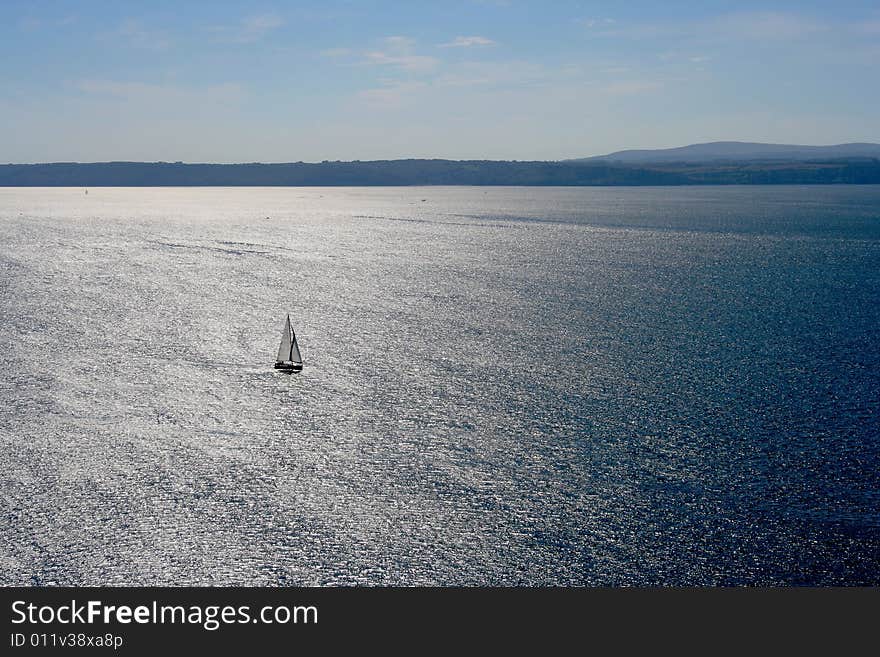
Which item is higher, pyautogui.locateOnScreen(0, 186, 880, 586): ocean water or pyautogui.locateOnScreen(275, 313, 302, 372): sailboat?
pyautogui.locateOnScreen(275, 313, 302, 372): sailboat

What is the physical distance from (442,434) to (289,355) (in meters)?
5.26

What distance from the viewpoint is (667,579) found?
8.73m

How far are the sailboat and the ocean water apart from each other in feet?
1.44

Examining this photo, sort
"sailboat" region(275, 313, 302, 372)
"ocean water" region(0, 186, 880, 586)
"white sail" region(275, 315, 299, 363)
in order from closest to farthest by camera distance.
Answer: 1. "ocean water" region(0, 186, 880, 586)
2. "sailboat" region(275, 313, 302, 372)
3. "white sail" region(275, 315, 299, 363)

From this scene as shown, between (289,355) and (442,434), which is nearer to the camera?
(442,434)

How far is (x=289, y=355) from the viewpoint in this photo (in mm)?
17344

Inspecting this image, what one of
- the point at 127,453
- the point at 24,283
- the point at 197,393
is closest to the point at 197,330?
the point at 197,393

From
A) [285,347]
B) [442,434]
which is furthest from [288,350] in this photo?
[442,434]

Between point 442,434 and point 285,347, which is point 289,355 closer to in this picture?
point 285,347

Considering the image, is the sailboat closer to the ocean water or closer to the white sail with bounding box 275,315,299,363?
the white sail with bounding box 275,315,299,363

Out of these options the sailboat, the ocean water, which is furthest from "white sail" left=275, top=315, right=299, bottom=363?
the ocean water

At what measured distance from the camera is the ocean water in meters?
9.23

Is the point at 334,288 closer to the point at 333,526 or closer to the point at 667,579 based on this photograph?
the point at 333,526

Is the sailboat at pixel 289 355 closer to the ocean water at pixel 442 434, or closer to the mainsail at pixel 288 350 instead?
the mainsail at pixel 288 350
